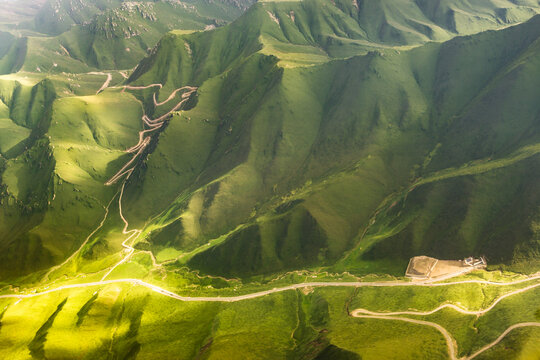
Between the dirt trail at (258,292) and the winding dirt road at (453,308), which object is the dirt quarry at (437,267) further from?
the winding dirt road at (453,308)

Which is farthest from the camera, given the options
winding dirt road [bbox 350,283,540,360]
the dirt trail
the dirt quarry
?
the dirt quarry

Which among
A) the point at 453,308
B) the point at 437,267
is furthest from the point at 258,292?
the point at 453,308

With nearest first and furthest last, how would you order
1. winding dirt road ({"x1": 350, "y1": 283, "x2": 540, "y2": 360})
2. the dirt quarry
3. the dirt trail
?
winding dirt road ({"x1": 350, "y1": 283, "x2": 540, "y2": 360}), the dirt trail, the dirt quarry

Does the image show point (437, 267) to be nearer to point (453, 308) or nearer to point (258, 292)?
point (453, 308)

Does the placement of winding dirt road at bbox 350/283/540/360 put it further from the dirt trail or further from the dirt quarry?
the dirt quarry

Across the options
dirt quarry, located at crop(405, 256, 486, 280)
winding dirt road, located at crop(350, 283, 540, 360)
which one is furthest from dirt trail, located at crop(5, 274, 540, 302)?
dirt quarry, located at crop(405, 256, 486, 280)

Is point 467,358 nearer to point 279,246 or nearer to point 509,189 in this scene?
point 509,189

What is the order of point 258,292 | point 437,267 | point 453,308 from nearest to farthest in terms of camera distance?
point 453,308
point 437,267
point 258,292

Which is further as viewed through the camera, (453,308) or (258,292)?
(258,292)

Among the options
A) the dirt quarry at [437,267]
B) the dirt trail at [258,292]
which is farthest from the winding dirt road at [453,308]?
the dirt quarry at [437,267]

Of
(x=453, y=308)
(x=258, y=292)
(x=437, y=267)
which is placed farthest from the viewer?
(x=258, y=292)
